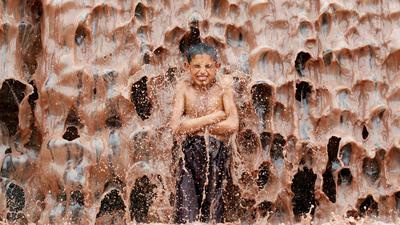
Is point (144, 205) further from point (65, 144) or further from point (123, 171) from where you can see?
point (65, 144)

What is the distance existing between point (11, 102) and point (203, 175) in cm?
133

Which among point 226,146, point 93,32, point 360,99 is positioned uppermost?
point 93,32

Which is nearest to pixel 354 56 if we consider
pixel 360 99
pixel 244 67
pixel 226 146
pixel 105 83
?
pixel 360 99

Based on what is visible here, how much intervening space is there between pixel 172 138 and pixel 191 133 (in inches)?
9.5

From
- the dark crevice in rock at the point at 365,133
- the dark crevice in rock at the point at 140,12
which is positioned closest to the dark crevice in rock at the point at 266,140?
the dark crevice in rock at the point at 365,133

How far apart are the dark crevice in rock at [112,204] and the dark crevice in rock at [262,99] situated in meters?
0.99

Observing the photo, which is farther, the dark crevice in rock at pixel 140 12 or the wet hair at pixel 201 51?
the dark crevice in rock at pixel 140 12

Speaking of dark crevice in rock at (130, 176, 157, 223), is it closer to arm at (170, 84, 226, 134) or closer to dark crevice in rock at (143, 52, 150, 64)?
arm at (170, 84, 226, 134)

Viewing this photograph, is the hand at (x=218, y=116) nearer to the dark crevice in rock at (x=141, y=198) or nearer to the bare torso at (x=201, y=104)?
the bare torso at (x=201, y=104)

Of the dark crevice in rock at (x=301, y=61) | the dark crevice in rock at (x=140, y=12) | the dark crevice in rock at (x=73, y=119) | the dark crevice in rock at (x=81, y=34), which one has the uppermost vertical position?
the dark crevice in rock at (x=140, y=12)

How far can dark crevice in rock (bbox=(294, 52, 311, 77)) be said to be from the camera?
563 cm

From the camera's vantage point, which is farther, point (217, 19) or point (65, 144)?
point (217, 19)

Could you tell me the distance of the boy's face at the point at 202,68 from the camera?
16.9 ft

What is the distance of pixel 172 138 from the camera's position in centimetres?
535
